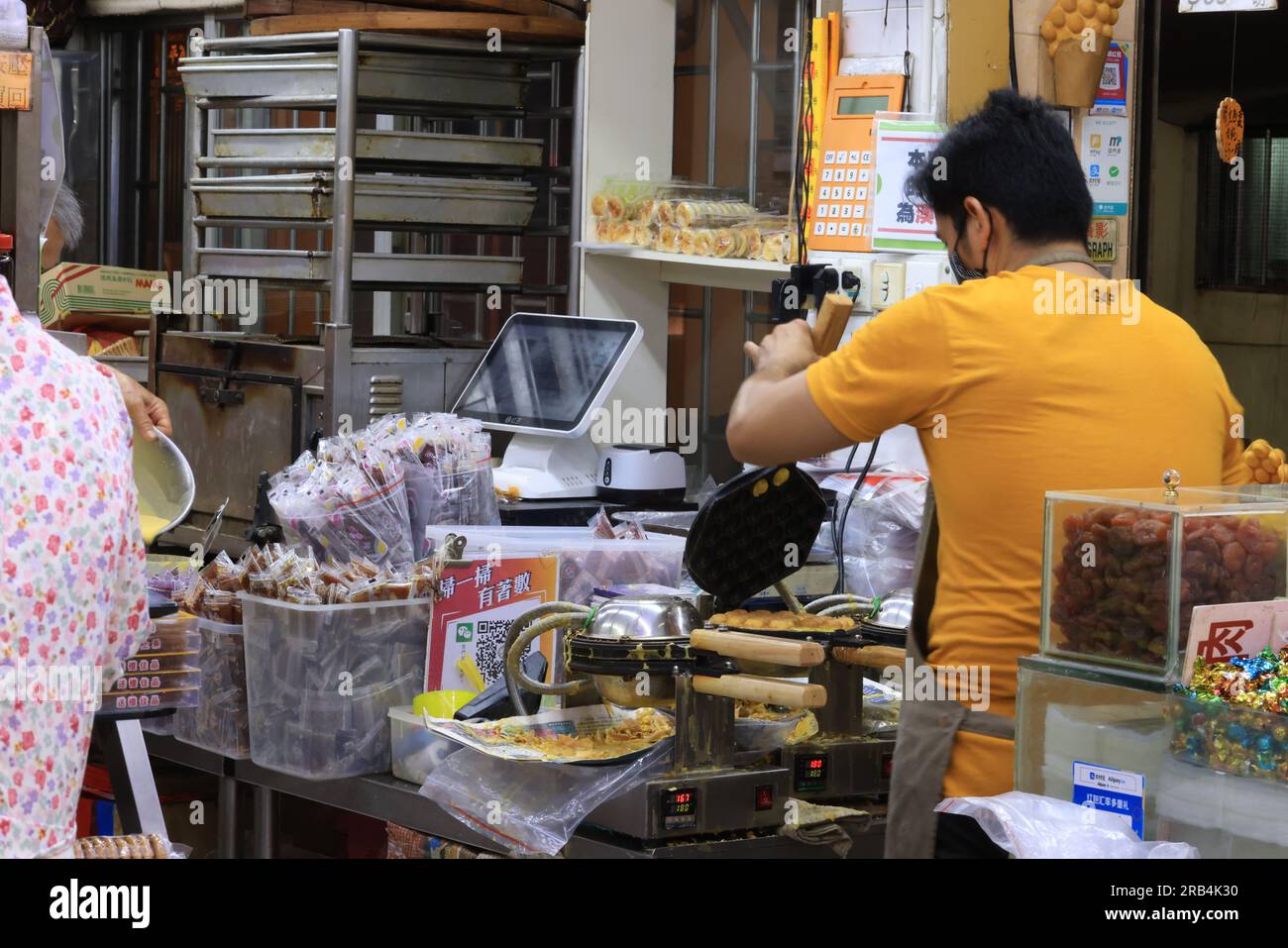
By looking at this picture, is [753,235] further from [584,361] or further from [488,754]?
[488,754]

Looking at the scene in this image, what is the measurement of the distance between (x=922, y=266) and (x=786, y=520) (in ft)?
4.96

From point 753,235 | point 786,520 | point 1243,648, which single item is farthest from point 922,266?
point 1243,648

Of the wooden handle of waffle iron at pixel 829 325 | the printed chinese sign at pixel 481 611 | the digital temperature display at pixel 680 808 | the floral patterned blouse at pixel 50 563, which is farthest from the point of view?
the printed chinese sign at pixel 481 611

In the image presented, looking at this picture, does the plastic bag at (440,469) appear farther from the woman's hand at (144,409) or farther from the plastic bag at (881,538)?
the woman's hand at (144,409)

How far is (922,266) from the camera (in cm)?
439

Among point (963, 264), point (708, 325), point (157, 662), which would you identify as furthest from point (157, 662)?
point (708, 325)

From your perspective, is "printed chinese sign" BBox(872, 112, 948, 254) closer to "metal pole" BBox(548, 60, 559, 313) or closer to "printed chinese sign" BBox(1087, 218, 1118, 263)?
"printed chinese sign" BBox(1087, 218, 1118, 263)

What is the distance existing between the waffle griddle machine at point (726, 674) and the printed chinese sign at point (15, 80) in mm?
1267

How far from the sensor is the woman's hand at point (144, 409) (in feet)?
8.38

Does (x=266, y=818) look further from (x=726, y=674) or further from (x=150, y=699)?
(x=726, y=674)

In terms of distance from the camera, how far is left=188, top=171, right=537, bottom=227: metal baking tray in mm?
5207

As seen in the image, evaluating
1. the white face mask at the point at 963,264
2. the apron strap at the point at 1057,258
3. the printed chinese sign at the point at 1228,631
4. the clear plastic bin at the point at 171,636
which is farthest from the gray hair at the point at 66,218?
the printed chinese sign at the point at 1228,631

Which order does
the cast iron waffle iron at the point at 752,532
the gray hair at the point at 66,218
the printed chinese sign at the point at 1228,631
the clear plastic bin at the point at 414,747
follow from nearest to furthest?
1. the printed chinese sign at the point at 1228,631
2. the cast iron waffle iron at the point at 752,532
3. the clear plastic bin at the point at 414,747
4. the gray hair at the point at 66,218

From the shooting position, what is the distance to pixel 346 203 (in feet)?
16.8
